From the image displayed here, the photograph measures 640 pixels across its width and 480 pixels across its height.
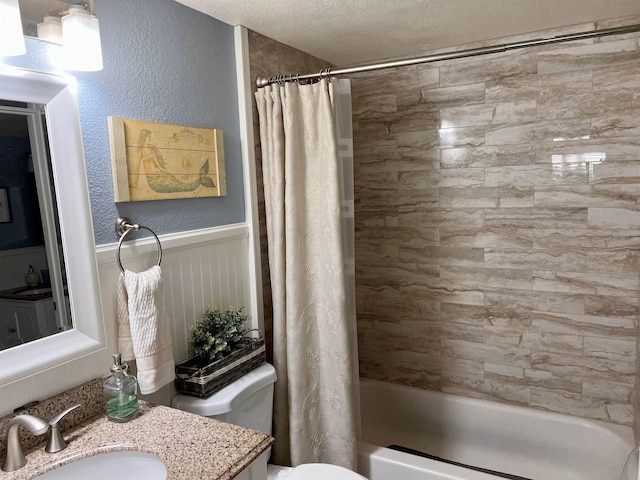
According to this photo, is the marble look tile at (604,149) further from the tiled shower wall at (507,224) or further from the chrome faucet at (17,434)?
the chrome faucet at (17,434)

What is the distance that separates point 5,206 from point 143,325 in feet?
1.74

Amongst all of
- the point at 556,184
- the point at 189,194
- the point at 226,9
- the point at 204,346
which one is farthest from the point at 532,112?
the point at 204,346

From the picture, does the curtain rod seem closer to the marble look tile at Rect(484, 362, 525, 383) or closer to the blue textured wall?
the blue textured wall

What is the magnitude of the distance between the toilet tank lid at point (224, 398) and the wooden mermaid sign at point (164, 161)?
752 mm

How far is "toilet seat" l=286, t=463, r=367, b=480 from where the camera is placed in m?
1.73

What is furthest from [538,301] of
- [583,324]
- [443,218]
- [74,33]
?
[74,33]

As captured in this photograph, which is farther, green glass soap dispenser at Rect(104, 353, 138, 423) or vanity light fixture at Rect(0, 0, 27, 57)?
green glass soap dispenser at Rect(104, 353, 138, 423)

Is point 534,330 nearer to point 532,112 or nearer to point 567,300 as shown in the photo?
point 567,300

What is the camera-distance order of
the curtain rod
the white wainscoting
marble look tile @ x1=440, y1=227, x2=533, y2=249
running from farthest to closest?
marble look tile @ x1=440, y1=227, x2=533, y2=249 → the curtain rod → the white wainscoting

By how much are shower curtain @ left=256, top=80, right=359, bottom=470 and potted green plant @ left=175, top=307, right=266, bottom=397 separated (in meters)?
0.23

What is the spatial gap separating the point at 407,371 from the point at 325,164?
151cm

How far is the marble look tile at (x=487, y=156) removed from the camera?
7.83ft

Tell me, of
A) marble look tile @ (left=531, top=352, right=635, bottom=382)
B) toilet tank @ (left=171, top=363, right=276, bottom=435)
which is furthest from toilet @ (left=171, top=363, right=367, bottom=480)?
marble look tile @ (left=531, top=352, right=635, bottom=382)

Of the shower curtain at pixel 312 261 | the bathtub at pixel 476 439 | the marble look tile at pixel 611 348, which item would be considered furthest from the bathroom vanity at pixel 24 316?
the marble look tile at pixel 611 348
